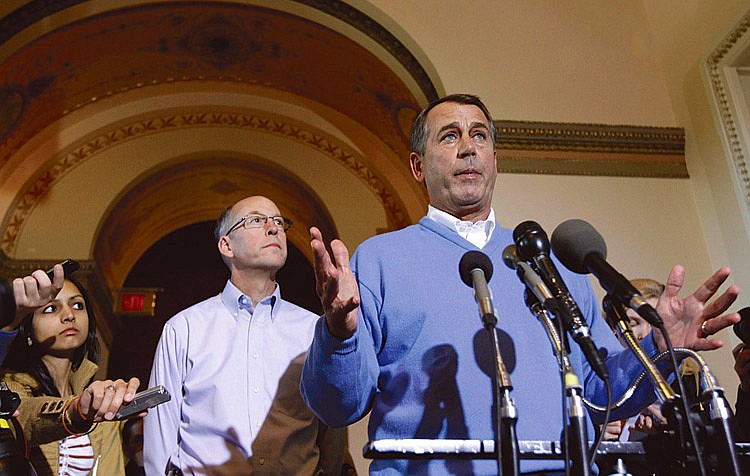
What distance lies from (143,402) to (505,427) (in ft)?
3.66

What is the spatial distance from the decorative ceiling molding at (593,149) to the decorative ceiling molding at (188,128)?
8.72 ft

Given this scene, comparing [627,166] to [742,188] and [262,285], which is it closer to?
[742,188]

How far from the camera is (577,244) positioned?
1.45m

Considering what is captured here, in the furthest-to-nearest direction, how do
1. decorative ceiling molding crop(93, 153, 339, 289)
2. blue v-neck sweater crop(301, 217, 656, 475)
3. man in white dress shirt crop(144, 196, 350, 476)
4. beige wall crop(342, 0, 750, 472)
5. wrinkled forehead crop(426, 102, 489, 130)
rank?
decorative ceiling molding crop(93, 153, 339, 289) < beige wall crop(342, 0, 750, 472) < man in white dress shirt crop(144, 196, 350, 476) < wrinkled forehead crop(426, 102, 489, 130) < blue v-neck sweater crop(301, 217, 656, 475)

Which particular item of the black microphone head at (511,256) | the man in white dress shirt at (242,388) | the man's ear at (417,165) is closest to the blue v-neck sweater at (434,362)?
the black microphone head at (511,256)

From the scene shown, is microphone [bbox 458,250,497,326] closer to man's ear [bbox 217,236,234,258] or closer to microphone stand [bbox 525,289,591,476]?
microphone stand [bbox 525,289,591,476]

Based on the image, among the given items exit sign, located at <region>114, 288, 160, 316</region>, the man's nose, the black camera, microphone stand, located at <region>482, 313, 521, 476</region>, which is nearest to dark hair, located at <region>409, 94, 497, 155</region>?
the man's nose

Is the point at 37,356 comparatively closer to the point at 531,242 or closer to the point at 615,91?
the point at 531,242

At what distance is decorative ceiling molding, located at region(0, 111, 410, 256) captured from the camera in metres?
7.25

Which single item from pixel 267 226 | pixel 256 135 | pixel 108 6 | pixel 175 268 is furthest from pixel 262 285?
pixel 175 268

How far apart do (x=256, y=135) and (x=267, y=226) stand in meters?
5.02

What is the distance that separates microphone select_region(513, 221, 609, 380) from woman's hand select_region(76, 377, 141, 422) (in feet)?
3.74

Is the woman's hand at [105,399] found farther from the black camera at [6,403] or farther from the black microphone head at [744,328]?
the black microphone head at [744,328]

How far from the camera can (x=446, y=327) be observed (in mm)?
1690
